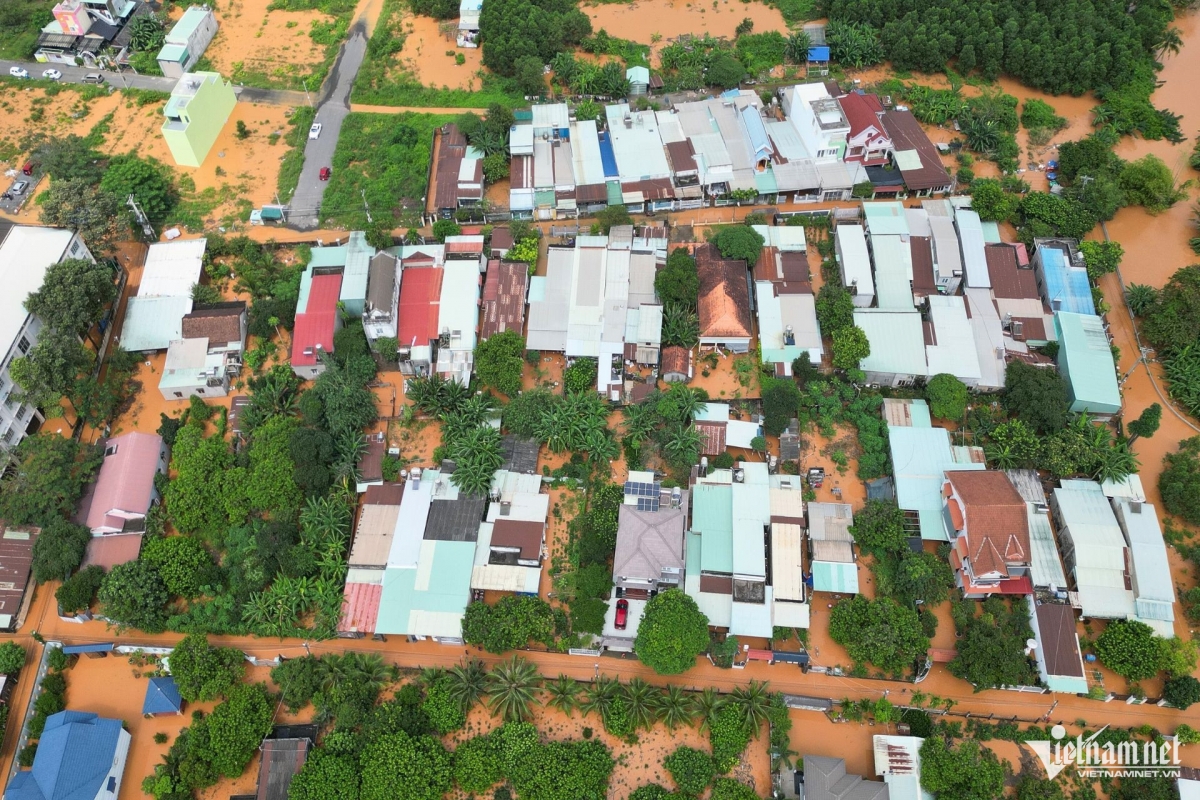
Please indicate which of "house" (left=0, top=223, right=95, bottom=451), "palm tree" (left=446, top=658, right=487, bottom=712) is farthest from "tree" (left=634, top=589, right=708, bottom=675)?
"house" (left=0, top=223, right=95, bottom=451)

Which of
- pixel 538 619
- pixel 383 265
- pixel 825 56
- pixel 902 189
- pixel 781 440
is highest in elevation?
pixel 825 56

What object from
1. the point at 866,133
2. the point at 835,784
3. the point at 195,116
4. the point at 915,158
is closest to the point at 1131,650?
the point at 835,784

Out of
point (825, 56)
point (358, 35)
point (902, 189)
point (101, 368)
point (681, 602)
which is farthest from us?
point (358, 35)

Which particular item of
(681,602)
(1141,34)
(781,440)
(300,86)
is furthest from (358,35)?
(1141,34)

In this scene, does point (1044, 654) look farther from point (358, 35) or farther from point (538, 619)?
point (358, 35)

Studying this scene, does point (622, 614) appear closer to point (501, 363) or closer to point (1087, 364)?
point (501, 363)

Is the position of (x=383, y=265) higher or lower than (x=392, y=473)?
higher

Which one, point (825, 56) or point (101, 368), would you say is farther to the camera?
point (825, 56)
